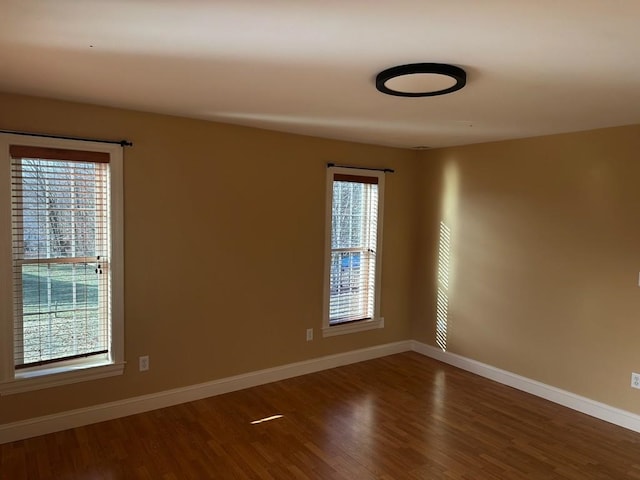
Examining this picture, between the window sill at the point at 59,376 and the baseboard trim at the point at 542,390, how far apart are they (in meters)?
3.22

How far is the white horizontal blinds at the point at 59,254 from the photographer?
289cm

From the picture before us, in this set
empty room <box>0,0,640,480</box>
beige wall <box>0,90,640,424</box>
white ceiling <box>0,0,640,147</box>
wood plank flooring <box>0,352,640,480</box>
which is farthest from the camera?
beige wall <box>0,90,640,424</box>

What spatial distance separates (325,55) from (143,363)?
2682 millimetres

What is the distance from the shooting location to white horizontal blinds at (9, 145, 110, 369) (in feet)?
9.49

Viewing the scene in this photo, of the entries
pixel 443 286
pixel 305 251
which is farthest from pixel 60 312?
pixel 443 286

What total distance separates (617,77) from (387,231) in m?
2.86

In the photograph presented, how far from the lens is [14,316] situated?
2.90 meters

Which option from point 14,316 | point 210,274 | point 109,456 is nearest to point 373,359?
point 210,274

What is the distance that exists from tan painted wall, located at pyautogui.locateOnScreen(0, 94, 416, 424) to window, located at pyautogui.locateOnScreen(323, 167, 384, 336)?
125 millimetres

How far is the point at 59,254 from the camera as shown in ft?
9.89

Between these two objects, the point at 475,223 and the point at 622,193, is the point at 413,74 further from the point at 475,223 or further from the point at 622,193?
the point at 475,223

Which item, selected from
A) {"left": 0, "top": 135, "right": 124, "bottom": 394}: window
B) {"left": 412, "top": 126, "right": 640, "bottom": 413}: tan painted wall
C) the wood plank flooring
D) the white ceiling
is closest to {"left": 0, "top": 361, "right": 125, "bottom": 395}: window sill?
{"left": 0, "top": 135, "right": 124, "bottom": 394}: window

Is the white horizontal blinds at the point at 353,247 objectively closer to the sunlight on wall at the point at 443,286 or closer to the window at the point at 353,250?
the window at the point at 353,250

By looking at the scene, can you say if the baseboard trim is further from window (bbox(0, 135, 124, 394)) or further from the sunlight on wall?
window (bbox(0, 135, 124, 394))
